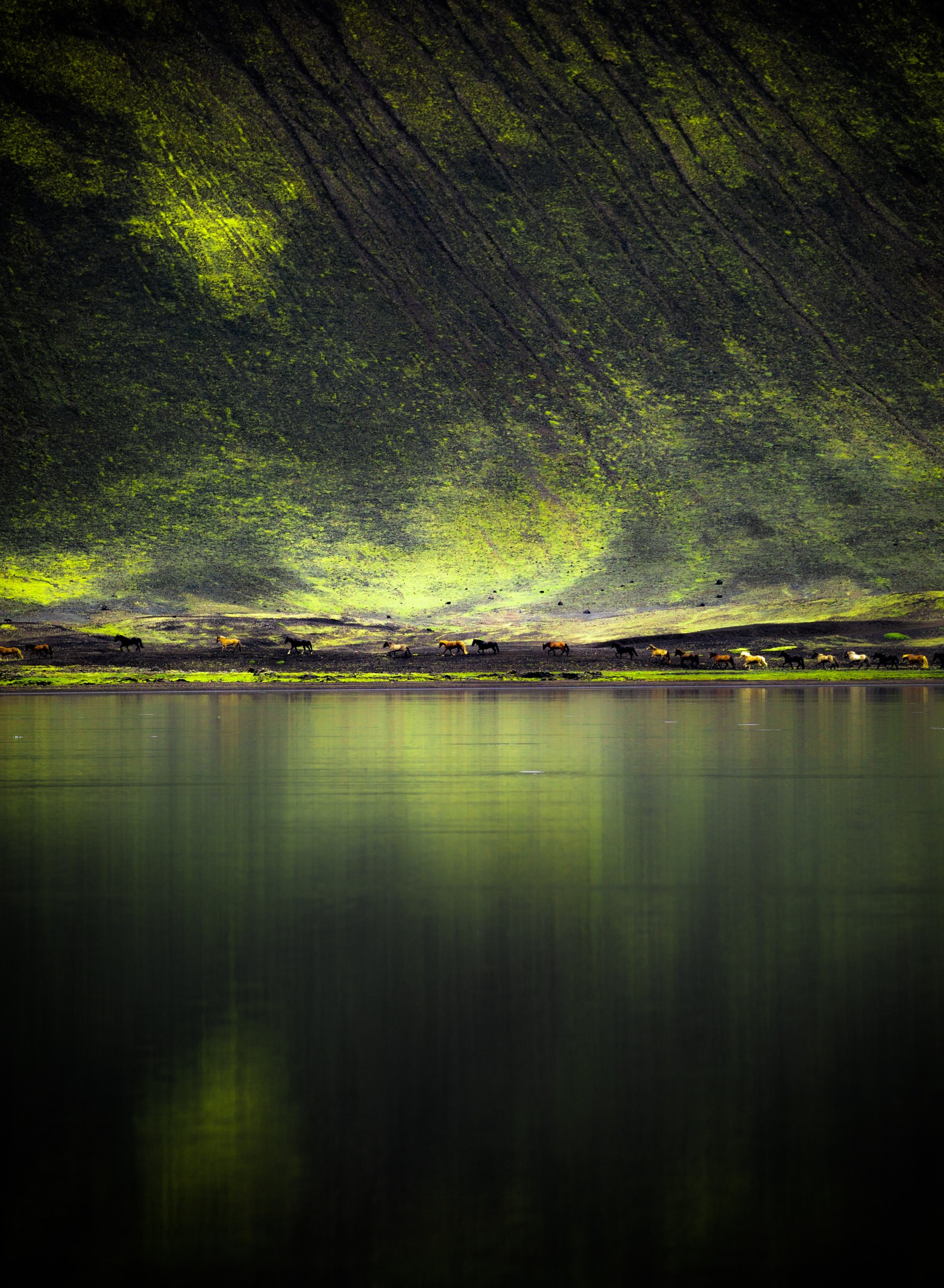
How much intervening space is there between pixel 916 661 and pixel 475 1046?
194 ft

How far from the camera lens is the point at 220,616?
77062 mm

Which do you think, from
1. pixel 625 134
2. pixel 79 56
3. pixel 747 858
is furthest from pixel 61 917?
pixel 79 56

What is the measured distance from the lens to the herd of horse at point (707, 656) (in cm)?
6078

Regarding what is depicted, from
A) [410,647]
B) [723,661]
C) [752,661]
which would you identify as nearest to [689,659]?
[723,661]

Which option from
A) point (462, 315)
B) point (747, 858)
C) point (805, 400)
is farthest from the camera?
point (462, 315)

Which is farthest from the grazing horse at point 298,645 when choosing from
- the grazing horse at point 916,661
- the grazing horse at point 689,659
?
the grazing horse at point 916,661

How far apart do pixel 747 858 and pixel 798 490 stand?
269 ft

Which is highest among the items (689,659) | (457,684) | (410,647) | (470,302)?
(470,302)

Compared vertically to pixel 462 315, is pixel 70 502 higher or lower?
lower

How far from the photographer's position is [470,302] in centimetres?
10256

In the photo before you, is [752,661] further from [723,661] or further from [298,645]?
[298,645]

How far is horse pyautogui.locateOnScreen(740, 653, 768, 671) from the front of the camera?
61.5 metres

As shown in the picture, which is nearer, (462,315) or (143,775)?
(143,775)

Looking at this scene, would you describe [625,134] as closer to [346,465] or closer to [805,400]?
[805,400]
